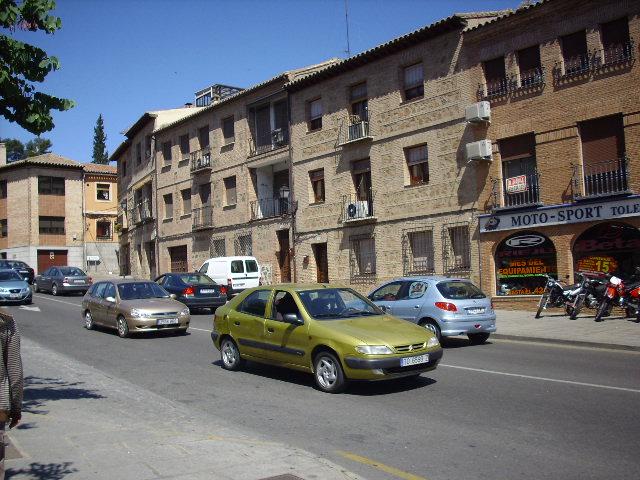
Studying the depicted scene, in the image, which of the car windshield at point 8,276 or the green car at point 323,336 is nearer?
the green car at point 323,336

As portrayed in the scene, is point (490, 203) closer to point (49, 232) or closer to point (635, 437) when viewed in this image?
point (635, 437)

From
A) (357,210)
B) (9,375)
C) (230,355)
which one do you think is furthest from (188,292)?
(9,375)

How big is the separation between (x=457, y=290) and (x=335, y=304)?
15.8 ft

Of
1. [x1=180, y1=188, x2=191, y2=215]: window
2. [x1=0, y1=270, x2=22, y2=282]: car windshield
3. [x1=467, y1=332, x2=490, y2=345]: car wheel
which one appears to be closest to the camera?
[x1=467, y1=332, x2=490, y2=345]: car wheel

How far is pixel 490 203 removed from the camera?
827 inches

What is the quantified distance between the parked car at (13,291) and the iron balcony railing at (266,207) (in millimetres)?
11031

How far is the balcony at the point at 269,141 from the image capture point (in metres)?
30.3

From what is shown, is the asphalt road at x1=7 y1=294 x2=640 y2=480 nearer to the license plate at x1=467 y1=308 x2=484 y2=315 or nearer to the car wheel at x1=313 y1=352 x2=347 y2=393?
the car wheel at x1=313 y1=352 x2=347 y2=393

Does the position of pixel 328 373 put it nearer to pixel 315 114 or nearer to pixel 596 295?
pixel 596 295

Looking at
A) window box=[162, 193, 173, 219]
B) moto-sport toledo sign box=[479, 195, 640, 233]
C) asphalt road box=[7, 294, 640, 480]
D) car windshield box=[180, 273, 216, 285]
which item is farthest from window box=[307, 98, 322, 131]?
asphalt road box=[7, 294, 640, 480]

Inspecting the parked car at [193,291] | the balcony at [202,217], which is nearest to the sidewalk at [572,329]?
the parked car at [193,291]

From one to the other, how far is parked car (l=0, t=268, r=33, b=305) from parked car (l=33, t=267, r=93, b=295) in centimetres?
496

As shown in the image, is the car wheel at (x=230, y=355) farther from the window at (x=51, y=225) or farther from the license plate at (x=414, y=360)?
the window at (x=51, y=225)

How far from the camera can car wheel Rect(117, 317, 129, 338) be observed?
50.8ft
